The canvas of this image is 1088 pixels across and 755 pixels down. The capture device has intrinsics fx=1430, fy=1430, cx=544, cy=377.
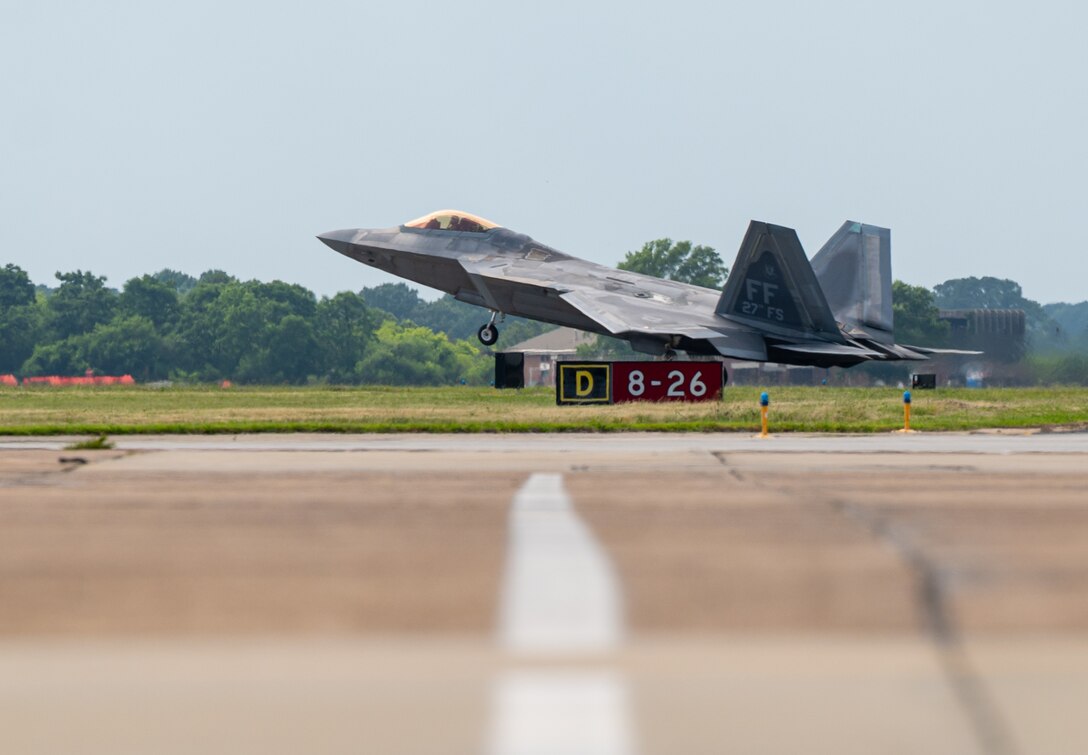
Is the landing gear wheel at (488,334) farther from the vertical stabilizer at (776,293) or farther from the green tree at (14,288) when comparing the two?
the green tree at (14,288)

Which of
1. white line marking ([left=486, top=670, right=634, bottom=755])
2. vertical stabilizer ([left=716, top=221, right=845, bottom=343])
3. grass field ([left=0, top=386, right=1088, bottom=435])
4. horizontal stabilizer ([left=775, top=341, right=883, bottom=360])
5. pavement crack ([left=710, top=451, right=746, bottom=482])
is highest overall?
vertical stabilizer ([left=716, top=221, right=845, bottom=343])

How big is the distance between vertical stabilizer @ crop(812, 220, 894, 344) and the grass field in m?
4.59

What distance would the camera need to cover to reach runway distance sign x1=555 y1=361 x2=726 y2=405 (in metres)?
43.6

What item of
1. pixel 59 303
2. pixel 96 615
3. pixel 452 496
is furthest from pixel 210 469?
pixel 59 303

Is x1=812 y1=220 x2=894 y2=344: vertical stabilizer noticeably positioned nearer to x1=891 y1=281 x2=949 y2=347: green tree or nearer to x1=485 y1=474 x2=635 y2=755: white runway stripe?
x1=485 y1=474 x2=635 y2=755: white runway stripe

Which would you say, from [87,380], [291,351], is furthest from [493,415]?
[291,351]

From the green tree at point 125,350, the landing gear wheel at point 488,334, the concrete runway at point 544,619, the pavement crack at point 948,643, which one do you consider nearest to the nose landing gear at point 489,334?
the landing gear wheel at point 488,334

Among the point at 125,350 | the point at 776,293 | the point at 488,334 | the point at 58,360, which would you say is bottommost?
the point at 58,360

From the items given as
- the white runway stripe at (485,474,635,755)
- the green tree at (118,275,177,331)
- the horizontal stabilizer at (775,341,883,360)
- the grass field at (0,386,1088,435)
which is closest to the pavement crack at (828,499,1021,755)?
the white runway stripe at (485,474,635,755)

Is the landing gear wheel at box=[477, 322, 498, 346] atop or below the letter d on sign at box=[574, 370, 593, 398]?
atop

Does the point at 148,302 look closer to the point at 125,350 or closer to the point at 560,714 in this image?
the point at 125,350

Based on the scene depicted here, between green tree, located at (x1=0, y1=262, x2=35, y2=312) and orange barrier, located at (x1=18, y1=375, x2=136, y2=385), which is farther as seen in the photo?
green tree, located at (x1=0, y1=262, x2=35, y2=312)

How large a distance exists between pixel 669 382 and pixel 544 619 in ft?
118

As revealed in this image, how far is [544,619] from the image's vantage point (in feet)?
27.0
